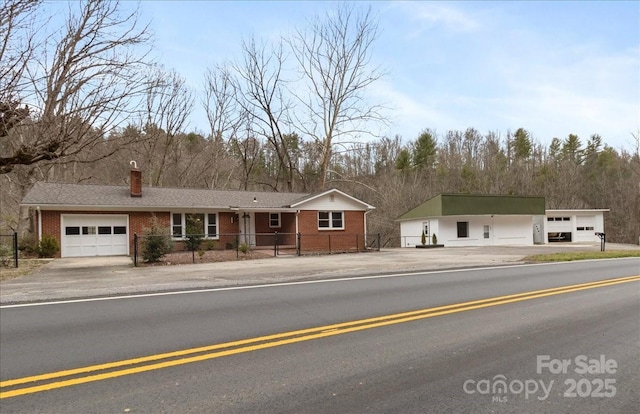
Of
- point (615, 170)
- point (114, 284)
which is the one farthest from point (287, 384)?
point (615, 170)

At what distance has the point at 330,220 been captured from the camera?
91.9 feet

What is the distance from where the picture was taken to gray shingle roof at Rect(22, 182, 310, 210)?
2255 cm

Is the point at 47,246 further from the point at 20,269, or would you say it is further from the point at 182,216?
the point at 182,216

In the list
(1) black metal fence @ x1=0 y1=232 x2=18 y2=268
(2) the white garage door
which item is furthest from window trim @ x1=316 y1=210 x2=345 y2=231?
(1) black metal fence @ x1=0 y1=232 x2=18 y2=268

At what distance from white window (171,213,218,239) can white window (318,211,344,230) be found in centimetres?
661

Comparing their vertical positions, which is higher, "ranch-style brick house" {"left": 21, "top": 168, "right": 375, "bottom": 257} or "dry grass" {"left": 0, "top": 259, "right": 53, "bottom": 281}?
"ranch-style brick house" {"left": 21, "top": 168, "right": 375, "bottom": 257}

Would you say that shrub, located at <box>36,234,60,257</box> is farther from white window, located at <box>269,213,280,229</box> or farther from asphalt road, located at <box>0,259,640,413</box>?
asphalt road, located at <box>0,259,640,413</box>

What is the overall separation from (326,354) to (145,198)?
74.5 ft

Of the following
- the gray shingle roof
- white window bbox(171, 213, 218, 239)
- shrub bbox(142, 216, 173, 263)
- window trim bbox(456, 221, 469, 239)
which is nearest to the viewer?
shrub bbox(142, 216, 173, 263)

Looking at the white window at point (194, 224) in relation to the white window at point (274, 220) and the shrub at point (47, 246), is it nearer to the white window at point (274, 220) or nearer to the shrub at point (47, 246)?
the white window at point (274, 220)

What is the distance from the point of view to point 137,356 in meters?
5.12

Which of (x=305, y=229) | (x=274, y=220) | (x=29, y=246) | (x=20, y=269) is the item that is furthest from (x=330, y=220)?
(x=20, y=269)

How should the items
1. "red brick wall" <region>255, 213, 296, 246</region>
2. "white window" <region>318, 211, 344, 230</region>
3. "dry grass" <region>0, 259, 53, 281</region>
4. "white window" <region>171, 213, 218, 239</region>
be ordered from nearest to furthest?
"dry grass" <region>0, 259, 53, 281</region>
"white window" <region>171, 213, 218, 239</region>
"white window" <region>318, 211, 344, 230</region>
"red brick wall" <region>255, 213, 296, 246</region>

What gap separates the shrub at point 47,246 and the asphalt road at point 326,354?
49.9 feet
